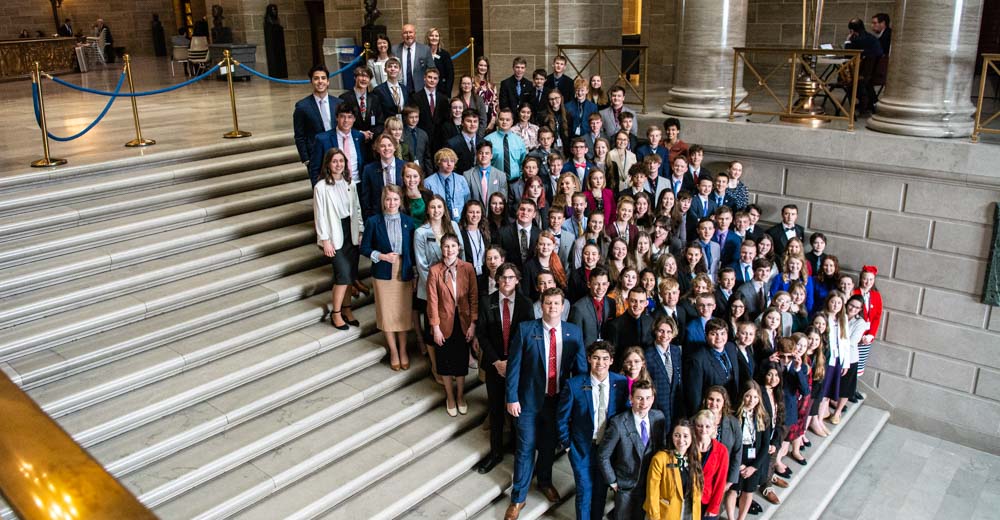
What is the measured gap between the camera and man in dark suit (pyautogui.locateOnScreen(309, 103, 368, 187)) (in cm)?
802

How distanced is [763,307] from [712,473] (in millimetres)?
2470

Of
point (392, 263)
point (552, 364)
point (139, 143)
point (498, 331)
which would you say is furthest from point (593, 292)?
point (139, 143)

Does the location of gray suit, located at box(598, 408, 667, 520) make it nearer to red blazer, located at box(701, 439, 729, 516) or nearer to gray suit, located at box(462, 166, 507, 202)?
red blazer, located at box(701, 439, 729, 516)

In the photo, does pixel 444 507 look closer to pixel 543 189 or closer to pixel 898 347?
pixel 543 189

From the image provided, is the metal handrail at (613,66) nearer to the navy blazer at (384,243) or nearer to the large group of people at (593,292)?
the large group of people at (593,292)

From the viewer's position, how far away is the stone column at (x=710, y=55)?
10.9 metres

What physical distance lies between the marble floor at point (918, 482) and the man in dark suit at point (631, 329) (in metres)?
2.84

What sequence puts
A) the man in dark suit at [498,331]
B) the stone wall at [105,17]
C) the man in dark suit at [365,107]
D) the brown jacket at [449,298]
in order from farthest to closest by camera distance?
the stone wall at [105,17], the man in dark suit at [365,107], the brown jacket at [449,298], the man in dark suit at [498,331]

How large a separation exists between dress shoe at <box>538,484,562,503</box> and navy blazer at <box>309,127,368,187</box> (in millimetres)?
3734

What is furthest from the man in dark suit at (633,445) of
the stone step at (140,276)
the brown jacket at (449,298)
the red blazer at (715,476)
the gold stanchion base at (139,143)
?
the gold stanchion base at (139,143)

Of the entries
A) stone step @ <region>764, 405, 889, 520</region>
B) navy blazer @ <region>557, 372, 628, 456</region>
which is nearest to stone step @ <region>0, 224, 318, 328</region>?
navy blazer @ <region>557, 372, 628, 456</region>

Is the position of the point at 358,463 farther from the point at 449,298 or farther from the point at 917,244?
the point at 917,244

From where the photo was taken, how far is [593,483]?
21.7 feet

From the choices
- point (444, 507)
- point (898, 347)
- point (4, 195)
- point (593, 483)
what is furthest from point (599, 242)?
point (4, 195)
